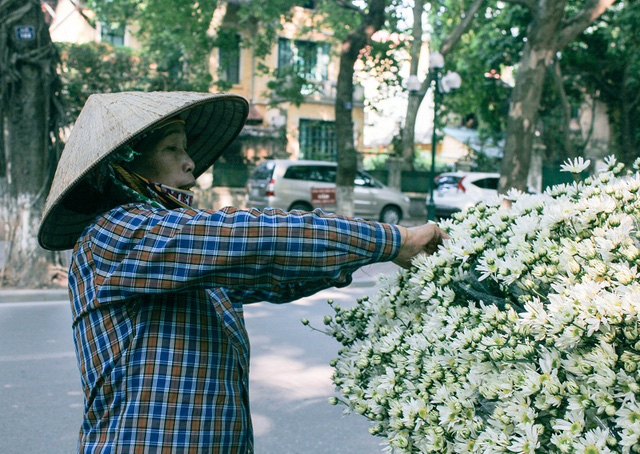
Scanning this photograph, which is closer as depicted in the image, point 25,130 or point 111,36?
point 25,130

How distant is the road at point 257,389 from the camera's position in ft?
15.5

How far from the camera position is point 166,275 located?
166 cm

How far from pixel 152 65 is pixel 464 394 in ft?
69.0

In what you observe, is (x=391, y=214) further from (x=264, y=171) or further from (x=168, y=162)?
(x=168, y=162)

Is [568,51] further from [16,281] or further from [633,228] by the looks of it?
[633,228]

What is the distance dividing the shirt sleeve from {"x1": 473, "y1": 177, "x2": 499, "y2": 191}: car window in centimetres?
2121

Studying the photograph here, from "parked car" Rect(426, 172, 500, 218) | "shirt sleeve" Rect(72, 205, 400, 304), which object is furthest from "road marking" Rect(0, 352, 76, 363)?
"parked car" Rect(426, 172, 500, 218)

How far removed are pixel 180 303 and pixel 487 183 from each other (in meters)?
21.6

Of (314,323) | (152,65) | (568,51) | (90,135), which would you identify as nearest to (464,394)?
(90,135)

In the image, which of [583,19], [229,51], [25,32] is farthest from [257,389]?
[229,51]

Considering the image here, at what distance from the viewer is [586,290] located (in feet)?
4.78

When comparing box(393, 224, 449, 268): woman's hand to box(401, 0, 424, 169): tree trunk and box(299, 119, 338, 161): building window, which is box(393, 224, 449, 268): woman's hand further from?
box(299, 119, 338, 161): building window

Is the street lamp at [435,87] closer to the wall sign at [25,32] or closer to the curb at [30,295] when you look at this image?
the curb at [30,295]

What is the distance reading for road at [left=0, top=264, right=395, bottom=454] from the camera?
15.5 ft
